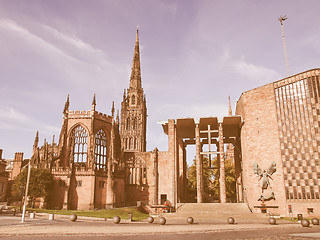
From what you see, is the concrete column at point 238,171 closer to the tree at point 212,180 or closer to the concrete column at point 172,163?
the tree at point 212,180

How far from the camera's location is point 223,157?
40.5m

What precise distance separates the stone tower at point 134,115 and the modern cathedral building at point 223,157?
34875 millimetres

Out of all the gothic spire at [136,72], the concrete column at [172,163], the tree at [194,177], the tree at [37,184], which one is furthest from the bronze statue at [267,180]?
the gothic spire at [136,72]

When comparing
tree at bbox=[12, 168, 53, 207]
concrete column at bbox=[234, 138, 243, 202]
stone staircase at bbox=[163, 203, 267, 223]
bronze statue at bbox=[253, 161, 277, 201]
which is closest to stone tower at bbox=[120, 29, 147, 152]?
concrete column at bbox=[234, 138, 243, 202]

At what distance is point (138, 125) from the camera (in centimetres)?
8919

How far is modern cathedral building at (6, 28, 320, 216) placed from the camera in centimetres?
3362

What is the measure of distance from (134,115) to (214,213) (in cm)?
6189

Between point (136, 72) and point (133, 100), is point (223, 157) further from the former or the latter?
point (136, 72)

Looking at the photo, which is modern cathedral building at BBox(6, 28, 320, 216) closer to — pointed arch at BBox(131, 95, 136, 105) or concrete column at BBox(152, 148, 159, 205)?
concrete column at BBox(152, 148, 159, 205)

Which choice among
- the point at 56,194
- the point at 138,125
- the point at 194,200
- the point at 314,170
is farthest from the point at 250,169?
the point at 138,125

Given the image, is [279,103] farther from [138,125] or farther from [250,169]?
[138,125]

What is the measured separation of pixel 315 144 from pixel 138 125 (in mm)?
62232

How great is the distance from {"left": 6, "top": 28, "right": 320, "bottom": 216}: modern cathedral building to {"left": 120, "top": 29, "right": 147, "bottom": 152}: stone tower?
3487 centimetres

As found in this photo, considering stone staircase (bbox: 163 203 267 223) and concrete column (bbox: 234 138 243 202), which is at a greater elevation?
concrete column (bbox: 234 138 243 202)
